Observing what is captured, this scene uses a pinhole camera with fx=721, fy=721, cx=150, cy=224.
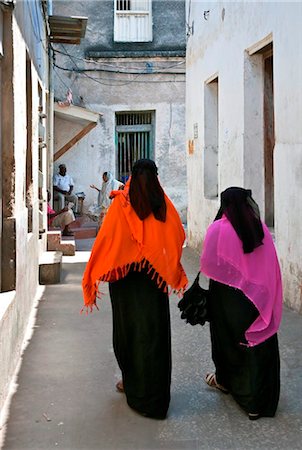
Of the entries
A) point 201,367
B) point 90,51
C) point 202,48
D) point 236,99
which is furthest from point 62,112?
point 201,367

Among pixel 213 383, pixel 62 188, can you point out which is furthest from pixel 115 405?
pixel 62 188

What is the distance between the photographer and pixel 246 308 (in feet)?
14.2

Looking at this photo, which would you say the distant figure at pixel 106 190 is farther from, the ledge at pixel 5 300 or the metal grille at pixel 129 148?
the ledge at pixel 5 300

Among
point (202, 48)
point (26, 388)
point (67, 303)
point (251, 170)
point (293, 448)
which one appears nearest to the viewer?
point (293, 448)

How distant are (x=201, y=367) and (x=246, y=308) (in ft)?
4.00

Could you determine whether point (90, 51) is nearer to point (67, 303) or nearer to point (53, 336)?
point (67, 303)

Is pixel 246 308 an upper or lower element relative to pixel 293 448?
upper

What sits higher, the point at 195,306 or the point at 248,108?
the point at 248,108

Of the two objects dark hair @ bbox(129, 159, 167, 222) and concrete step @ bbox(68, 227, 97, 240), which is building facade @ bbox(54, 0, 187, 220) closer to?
concrete step @ bbox(68, 227, 97, 240)

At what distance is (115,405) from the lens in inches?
180

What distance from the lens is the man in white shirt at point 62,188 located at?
54.5 ft

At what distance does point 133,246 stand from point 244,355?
3.11 feet

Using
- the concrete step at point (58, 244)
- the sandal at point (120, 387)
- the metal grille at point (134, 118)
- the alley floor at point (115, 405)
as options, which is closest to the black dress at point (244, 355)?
the alley floor at point (115, 405)

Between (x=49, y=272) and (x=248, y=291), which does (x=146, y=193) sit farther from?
Answer: (x=49, y=272)
